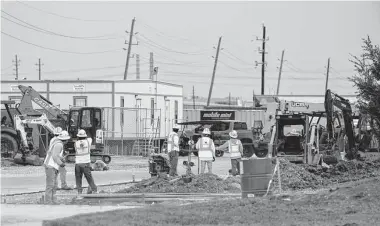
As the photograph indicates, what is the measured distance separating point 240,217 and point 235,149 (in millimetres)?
11032

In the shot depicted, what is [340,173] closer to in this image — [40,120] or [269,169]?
[269,169]

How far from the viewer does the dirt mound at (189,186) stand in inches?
869

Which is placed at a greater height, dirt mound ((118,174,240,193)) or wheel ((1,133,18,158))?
wheel ((1,133,18,158))

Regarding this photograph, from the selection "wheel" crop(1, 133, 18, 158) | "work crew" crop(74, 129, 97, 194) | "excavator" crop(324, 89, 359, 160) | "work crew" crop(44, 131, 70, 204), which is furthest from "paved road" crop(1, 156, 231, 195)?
"wheel" crop(1, 133, 18, 158)

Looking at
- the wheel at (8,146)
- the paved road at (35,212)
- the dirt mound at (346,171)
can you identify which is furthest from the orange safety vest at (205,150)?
the wheel at (8,146)

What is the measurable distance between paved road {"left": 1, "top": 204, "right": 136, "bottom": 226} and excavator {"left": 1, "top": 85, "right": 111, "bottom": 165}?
61.3 ft

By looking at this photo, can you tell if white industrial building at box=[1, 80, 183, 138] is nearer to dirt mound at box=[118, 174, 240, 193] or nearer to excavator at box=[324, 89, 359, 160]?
excavator at box=[324, 89, 359, 160]

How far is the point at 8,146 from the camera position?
39.4 meters

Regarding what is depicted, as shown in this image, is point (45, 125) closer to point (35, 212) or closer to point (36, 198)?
point (36, 198)

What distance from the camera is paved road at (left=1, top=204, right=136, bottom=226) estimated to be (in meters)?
15.9

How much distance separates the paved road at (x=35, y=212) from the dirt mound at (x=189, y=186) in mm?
3831

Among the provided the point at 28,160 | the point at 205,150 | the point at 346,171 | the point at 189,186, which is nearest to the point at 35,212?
the point at 189,186

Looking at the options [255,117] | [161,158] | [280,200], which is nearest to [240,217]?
[280,200]

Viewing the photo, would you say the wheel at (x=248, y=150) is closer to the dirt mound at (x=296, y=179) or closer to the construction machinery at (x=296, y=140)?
the construction machinery at (x=296, y=140)
